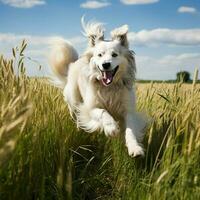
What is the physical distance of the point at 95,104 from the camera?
239 inches

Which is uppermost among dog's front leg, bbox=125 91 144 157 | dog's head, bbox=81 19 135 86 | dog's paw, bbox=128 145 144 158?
dog's head, bbox=81 19 135 86

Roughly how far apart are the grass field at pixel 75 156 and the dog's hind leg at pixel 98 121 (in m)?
0.12

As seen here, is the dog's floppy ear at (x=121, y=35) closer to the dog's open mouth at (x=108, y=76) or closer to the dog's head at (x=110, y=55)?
the dog's head at (x=110, y=55)

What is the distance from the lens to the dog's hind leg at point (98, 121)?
503cm

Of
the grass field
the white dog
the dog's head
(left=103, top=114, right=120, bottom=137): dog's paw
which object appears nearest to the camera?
the grass field

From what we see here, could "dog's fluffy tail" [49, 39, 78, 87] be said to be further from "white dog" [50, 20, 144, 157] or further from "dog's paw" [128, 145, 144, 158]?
"dog's paw" [128, 145, 144, 158]

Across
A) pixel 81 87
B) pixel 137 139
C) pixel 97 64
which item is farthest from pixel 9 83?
pixel 81 87

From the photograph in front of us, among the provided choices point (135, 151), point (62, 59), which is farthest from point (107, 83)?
point (62, 59)

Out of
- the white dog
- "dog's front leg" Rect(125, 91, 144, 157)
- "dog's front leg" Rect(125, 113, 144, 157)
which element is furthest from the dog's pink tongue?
"dog's front leg" Rect(125, 113, 144, 157)

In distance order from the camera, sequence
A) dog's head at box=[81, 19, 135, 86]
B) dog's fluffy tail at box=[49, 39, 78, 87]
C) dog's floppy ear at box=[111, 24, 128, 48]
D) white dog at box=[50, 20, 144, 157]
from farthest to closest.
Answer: dog's fluffy tail at box=[49, 39, 78, 87] → dog's floppy ear at box=[111, 24, 128, 48] → dog's head at box=[81, 19, 135, 86] → white dog at box=[50, 20, 144, 157]

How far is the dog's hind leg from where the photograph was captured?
5.03 meters

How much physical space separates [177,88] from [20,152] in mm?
1954

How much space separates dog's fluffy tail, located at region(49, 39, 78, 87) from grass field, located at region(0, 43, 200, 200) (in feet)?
8.25

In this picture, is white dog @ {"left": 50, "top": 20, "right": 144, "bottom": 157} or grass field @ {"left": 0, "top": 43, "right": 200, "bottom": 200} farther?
white dog @ {"left": 50, "top": 20, "right": 144, "bottom": 157}
